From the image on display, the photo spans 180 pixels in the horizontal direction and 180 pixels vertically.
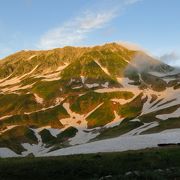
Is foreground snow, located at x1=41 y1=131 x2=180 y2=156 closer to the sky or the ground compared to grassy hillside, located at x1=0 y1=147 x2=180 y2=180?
closer to the ground

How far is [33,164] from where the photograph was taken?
4266 centimetres

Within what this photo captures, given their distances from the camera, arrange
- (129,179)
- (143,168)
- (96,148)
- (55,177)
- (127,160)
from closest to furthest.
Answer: (129,179) < (55,177) < (143,168) < (127,160) < (96,148)

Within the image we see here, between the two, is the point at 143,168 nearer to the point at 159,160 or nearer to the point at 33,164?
the point at 159,160

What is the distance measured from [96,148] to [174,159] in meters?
38.6

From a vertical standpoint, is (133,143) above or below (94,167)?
below

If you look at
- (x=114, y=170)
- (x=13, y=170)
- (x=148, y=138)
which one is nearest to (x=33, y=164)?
(x=13, y=170)

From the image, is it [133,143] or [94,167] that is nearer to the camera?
[94,167]

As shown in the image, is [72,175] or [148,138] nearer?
[72,175]

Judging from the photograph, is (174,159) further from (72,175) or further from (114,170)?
(72,175)

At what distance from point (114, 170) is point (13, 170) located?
997 cm

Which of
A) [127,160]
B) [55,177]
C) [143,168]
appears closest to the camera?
[55,177]

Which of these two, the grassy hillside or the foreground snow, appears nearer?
the grassy hillside

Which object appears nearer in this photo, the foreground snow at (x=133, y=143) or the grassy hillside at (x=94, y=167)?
the grassy hillside at (x=94, y=167)

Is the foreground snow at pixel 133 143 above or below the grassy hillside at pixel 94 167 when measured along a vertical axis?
below
